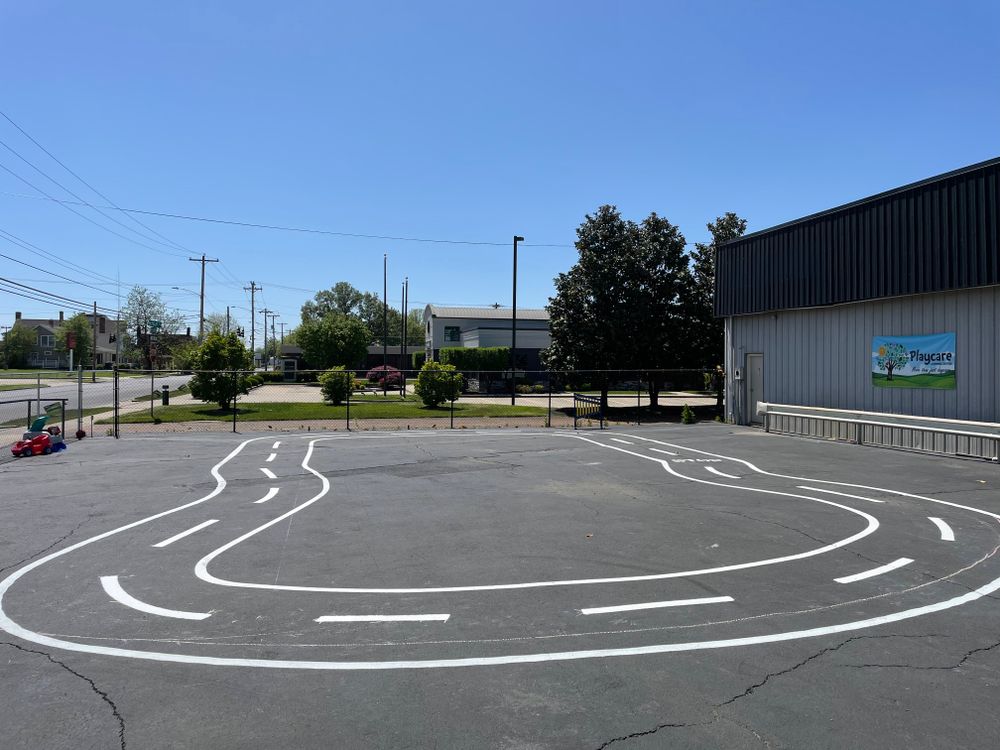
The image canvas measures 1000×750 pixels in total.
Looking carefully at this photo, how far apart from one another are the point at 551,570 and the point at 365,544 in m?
2.45

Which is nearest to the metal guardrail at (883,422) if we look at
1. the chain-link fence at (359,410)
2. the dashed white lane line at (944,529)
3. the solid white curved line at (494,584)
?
the chain-link fence at (359,410)

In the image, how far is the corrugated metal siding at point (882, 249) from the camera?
51.3ft

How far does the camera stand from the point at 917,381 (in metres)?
17.5

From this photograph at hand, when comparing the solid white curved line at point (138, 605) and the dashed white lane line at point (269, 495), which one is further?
the dashed white lane line at point (269, 495)

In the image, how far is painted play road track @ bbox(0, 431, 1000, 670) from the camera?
197 inches

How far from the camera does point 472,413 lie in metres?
31.4

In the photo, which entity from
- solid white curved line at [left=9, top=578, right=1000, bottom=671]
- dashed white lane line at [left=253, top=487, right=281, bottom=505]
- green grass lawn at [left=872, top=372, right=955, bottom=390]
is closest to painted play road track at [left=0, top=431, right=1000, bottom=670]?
solid white curved line at [left=9, top=578, right=1000, bottom=671]

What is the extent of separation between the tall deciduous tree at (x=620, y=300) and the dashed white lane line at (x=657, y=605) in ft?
86.4

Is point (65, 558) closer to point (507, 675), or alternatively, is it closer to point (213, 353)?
point (507, 675)

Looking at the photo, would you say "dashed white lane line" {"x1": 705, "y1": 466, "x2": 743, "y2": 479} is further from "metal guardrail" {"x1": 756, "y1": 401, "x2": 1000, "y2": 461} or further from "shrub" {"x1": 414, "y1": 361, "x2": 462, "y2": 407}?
"shrub" {"x1": 414, "y1": 361, "x2": 462, "y2": 407}

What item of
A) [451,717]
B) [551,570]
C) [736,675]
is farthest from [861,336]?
[451,717]

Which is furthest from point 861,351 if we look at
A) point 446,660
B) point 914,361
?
point 446,660

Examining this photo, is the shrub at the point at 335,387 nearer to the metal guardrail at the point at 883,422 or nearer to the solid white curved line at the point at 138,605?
the metal guardrail at the point at 883,422

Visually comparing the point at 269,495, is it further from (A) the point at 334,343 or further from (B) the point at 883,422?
(A) the point at 334,343
